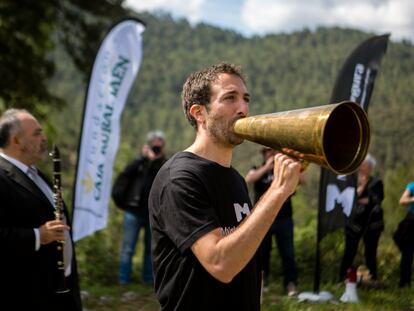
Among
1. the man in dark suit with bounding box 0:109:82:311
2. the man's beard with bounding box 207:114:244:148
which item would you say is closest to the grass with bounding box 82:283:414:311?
the man in dark suit with bounding box 0:109:82:311

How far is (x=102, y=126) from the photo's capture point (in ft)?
22.4

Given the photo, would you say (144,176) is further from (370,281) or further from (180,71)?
(180,71)

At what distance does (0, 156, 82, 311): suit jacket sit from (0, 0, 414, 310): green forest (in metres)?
1.31

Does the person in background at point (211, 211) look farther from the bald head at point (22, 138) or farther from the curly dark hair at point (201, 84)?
the bald head at point (22, 138)

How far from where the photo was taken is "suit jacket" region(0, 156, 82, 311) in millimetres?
3424

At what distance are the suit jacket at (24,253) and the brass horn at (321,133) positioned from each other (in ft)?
6.51

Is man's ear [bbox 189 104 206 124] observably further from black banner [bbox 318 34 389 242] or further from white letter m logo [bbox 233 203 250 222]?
black banner [bbox 318 34 389 242]

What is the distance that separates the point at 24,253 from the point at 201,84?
6.04 feet

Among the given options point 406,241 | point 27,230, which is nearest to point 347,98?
point 406,241

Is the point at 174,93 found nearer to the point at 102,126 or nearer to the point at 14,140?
the point at 102,126

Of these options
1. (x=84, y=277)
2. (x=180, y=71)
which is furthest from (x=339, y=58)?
(x=84, y=277)

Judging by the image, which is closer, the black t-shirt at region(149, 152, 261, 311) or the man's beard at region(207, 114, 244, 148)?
the black t-shirt at region(149, 152, 261, 311)

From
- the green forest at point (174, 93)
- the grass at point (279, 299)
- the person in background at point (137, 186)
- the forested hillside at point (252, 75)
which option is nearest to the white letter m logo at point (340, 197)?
the green forest at point (174, 93)

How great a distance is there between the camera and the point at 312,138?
1.84 metres
